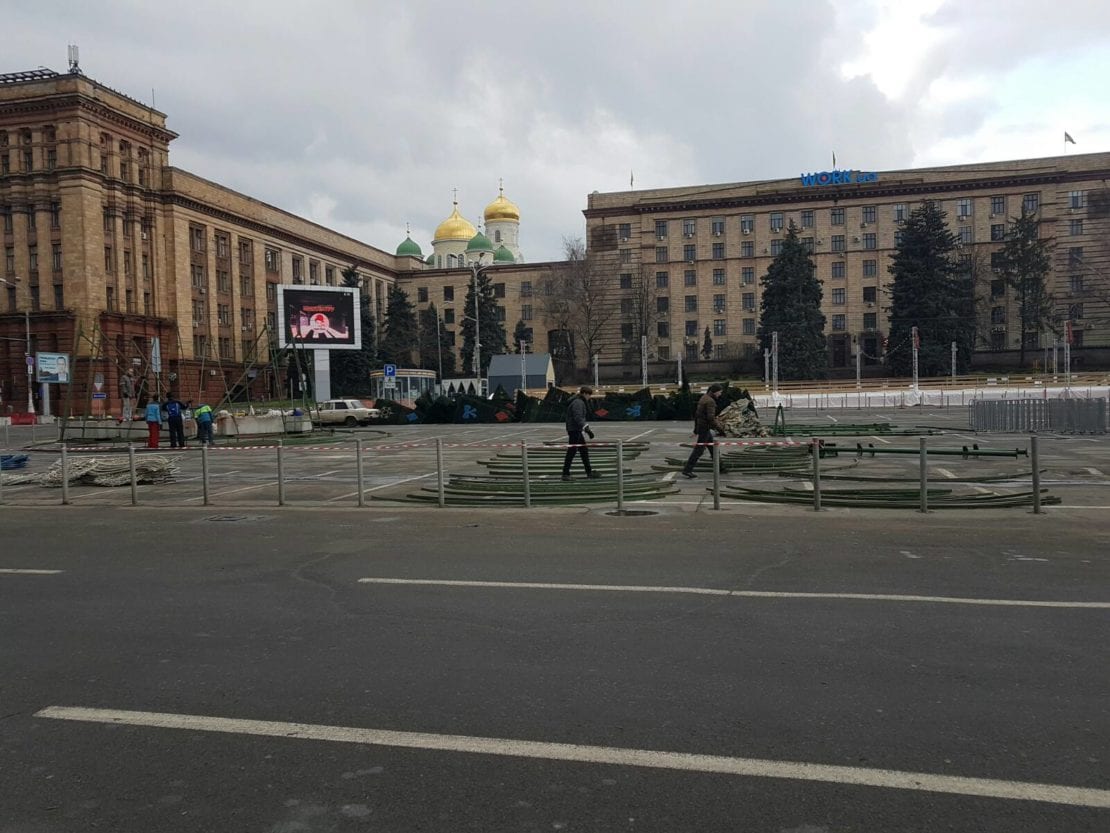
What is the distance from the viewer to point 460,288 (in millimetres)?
107188

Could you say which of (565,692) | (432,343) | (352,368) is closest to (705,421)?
(565,692)

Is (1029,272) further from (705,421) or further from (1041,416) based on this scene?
(705,421)

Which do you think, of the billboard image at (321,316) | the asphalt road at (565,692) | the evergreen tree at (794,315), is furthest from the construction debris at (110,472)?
the evergreen tree at (794,315)

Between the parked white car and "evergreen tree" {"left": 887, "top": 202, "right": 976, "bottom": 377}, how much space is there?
1972 inches

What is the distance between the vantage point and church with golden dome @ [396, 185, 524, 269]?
115562 millimetres

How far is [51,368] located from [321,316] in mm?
17257

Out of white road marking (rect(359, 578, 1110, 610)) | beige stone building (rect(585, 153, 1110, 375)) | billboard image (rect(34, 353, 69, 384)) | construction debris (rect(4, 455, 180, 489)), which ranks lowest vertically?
white road marking (rect(359, 578, 1110, 610))

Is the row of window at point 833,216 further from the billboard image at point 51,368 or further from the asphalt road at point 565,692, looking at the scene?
the asphalt road at point 565,692

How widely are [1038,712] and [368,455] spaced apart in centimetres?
2180

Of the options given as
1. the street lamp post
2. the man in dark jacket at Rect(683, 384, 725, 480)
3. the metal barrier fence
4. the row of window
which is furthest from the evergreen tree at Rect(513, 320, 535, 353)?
the man in dark jacket at Rect(683, 384, 725, 480)

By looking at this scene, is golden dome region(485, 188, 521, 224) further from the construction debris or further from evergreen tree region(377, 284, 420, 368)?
the construction debris

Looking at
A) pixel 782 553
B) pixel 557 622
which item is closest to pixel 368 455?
pixel 782 553

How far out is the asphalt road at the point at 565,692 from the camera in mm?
3504

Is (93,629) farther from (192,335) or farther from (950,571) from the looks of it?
(192,335)
